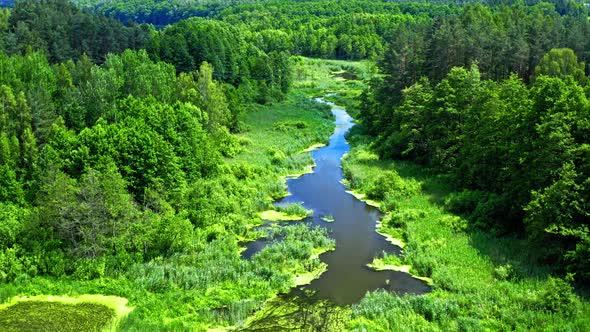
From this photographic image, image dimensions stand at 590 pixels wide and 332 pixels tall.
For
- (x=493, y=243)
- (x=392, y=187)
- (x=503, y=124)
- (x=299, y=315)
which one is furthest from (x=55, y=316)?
(x=503, y=124)

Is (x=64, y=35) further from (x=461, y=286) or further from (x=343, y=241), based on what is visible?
(x=461, y=286)

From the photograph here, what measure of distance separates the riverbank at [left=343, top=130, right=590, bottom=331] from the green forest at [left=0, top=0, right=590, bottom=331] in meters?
0.14

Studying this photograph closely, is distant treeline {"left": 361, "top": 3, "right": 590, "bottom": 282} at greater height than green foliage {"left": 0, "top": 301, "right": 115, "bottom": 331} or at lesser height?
greater

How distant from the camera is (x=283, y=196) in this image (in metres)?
57.1

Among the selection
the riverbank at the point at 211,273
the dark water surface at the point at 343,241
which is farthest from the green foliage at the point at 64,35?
the riverbank at the point at 211,273

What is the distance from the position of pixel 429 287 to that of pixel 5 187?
35.4 m

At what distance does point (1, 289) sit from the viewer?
1366 inches

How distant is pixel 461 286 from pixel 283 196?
25273 mm

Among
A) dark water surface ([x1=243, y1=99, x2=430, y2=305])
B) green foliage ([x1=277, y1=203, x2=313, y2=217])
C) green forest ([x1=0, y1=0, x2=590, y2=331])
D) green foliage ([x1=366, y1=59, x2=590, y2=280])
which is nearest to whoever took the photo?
green forest ([x1=0, y1=0, x2=590, y2=331])

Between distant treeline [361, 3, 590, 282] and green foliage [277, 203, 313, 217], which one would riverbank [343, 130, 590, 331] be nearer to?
distant treeline [361, 3, 590, 282]

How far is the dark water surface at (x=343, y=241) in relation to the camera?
37.2m

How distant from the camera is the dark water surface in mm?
37250

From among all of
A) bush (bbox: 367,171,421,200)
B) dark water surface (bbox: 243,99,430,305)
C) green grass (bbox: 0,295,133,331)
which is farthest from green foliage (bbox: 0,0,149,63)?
green grass (bbox: 0,295,133,331)

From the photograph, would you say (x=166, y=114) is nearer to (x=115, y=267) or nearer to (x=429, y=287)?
(x=115, y=267)
